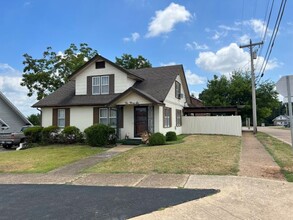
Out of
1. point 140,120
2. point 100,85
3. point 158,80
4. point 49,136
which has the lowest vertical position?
point 49,136

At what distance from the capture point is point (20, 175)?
9242 millimetres

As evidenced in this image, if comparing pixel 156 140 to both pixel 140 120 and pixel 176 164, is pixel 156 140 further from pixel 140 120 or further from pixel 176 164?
pixel 176 164

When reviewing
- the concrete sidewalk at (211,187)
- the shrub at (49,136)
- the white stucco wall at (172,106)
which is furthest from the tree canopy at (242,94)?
the concrete sidewalk at (211,187)

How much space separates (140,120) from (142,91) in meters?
2.03

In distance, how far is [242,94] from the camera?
32.4 metres

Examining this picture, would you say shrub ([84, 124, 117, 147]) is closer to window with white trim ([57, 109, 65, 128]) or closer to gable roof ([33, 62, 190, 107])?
gable roof ([33, 62, 190, 107])

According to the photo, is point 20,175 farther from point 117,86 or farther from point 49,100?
point 49,100

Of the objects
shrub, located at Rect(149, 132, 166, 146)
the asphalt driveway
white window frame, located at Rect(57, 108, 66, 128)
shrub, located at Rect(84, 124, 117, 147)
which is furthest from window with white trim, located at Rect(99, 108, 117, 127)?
the asphalt driveway

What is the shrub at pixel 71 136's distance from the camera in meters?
18.6

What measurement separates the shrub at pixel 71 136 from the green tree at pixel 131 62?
25.8 meters

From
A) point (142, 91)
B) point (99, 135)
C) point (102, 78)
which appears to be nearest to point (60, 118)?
point (102, 78)

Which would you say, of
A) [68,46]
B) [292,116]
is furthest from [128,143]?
[68,46]

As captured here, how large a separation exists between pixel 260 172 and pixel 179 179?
8.61ft

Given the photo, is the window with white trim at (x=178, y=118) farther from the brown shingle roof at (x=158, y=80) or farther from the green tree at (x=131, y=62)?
the green tree at (x=131, y=62)
